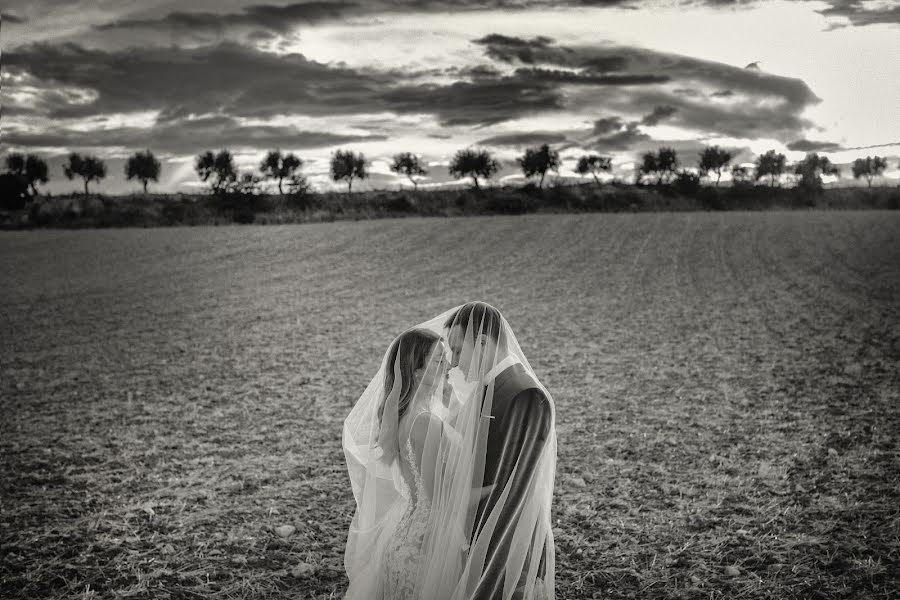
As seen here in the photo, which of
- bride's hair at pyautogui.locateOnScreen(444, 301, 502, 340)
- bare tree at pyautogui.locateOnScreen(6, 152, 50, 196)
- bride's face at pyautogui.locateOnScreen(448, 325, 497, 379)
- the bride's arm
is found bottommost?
the bride's arm

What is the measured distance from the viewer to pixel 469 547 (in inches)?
134

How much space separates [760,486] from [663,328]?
8609 millimetres

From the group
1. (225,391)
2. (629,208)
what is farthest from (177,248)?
(629,208)

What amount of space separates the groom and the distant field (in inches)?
60.6

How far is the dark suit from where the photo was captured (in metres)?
3.09

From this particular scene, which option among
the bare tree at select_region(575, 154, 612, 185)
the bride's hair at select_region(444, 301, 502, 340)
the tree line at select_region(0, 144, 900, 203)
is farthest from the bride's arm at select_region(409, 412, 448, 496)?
the bare tree at select_region(575, 154, 612, 185)

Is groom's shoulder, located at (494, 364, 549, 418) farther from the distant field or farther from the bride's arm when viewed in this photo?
the distant field

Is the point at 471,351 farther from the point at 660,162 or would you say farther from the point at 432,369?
the point at 660,162

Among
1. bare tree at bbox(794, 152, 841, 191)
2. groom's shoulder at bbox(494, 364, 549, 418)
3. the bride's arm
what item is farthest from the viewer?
bare tree at bbox(794, 152, 841, 191)

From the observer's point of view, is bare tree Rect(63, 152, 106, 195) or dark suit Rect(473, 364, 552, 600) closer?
dark suit Rect(473, 364, 552, 600)

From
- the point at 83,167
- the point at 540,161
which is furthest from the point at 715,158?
the point at 83,167

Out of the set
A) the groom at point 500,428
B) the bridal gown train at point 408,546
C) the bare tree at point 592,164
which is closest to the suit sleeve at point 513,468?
the groom at point 500,428

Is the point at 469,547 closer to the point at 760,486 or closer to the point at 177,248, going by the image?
the point at 760,486

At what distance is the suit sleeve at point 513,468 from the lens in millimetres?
3088
